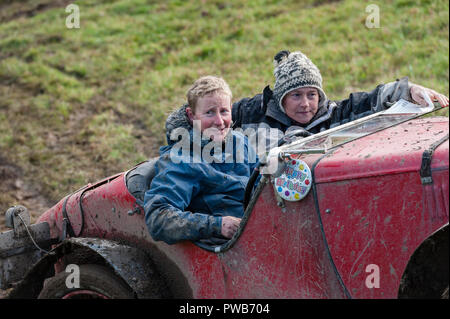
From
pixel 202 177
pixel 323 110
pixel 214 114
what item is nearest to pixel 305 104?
pixel 323 110

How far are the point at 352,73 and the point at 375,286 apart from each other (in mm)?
5953

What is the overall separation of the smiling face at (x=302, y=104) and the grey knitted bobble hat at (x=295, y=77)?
0.13 ft

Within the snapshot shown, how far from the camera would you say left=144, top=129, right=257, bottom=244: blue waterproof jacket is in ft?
8.99

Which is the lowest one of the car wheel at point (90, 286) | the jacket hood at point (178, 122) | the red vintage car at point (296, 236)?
the car wheel at point (90, 286)

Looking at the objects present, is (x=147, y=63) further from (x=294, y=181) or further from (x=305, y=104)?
(x=294, y=181)

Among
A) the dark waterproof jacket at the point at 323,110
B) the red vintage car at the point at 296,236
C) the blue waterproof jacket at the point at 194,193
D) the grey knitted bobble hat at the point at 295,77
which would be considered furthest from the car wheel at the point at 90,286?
the grey knitted bobble hat at the point at 295,77

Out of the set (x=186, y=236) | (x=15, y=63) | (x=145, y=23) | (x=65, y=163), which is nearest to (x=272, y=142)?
(x=186, y=236)

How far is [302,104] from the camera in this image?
3.81 metres

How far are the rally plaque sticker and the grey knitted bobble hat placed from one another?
1447 mm

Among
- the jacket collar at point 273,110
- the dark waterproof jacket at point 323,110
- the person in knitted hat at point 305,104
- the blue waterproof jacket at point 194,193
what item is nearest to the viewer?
the blue waterproof jacket at point 194,193

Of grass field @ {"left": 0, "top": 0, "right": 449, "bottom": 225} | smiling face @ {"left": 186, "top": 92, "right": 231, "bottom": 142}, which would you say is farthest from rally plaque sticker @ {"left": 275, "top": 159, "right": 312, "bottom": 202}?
grass field @ {"left": 0, "top": 0, "right": 449, "bottom": 225}

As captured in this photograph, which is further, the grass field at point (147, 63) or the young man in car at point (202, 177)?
the grass field at point (147, 63)

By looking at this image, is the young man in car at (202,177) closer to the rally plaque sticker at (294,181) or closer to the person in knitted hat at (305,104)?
the rally plaque sticker at (294,181)

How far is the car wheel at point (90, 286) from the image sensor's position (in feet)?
9.40
